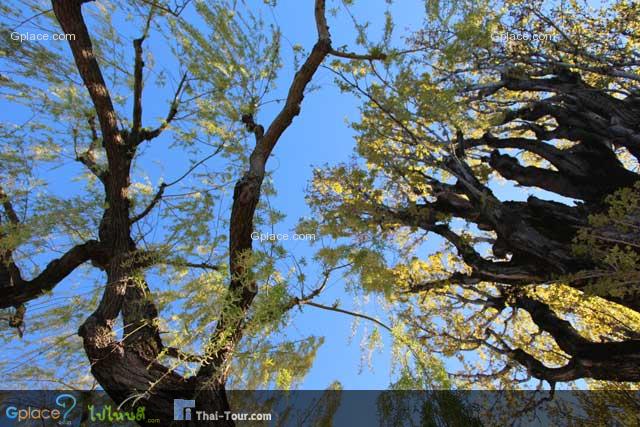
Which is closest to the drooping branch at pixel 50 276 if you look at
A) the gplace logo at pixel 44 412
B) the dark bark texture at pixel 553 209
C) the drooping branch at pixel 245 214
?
the gplace logo at pixel 44 412

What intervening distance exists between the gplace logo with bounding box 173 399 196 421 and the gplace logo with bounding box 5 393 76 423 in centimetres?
151

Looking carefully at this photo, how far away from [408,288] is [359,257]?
95.9 inches

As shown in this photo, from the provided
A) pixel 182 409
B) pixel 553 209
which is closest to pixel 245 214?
pixel 182 409

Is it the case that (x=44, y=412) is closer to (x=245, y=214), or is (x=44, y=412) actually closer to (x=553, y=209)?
(x=245, y=214)

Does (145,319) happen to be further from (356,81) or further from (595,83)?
(595,83)

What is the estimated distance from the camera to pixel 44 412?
314 centimetres

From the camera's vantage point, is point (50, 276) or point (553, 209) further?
point (553, 209)

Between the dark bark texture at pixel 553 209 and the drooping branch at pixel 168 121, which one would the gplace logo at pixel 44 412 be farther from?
the dark bark texture at pixel 553 209

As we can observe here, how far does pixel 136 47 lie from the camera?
3881 mm

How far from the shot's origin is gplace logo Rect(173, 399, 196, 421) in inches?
94.7

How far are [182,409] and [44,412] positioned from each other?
1.59 meters

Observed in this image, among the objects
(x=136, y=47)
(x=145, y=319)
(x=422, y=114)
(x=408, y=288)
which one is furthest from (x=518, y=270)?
(x=136, y=47)

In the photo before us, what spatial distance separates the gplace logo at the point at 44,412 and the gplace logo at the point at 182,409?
1.51m

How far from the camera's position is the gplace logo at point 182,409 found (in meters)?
2.40
